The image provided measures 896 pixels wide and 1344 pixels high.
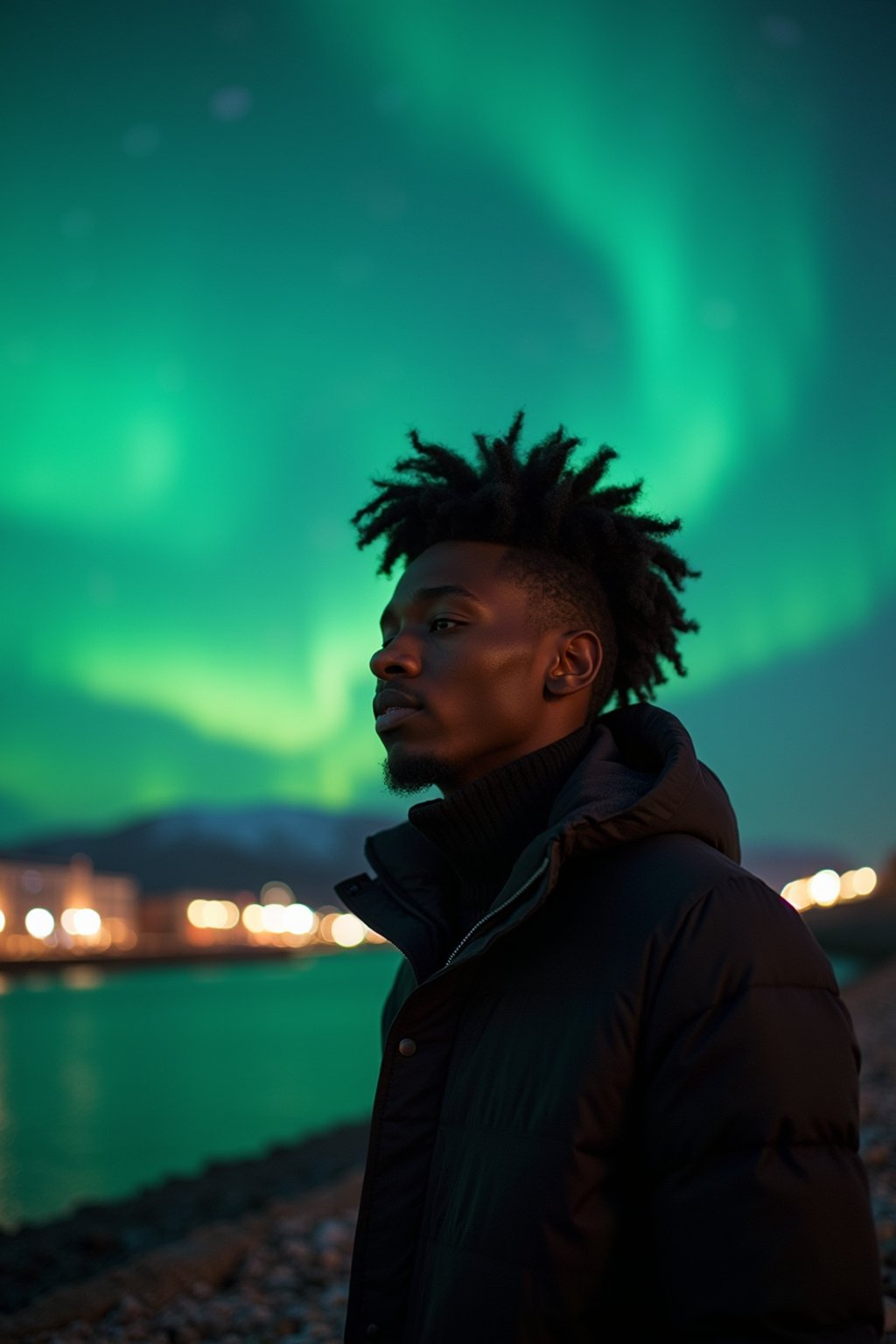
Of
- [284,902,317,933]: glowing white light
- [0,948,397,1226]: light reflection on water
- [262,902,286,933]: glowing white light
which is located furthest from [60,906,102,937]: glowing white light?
[284,902,317,933]: glowing white light

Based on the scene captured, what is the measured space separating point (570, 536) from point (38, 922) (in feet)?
299

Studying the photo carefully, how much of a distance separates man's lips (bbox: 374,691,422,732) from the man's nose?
5cm

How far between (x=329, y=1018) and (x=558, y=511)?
1541 inches

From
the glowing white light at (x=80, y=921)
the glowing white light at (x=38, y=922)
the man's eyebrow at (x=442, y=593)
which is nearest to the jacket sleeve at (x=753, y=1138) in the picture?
the man's eyebrow at (x=442, y=593)

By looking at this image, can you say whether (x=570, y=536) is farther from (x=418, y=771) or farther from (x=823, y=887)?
(x=823, y=887)

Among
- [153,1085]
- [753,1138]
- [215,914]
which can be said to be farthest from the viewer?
[215,914]

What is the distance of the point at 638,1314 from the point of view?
5.91 feet

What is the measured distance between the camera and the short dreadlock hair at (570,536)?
9.03ft

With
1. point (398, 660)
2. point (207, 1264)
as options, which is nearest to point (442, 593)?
point (398, 660)

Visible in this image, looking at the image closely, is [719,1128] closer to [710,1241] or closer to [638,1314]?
[710,1241]

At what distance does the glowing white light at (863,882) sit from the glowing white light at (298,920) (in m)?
75.1

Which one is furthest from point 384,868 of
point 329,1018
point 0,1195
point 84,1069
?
point 329,1018

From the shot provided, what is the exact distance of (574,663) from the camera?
2623 millimetres

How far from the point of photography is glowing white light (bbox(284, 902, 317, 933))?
468ft
